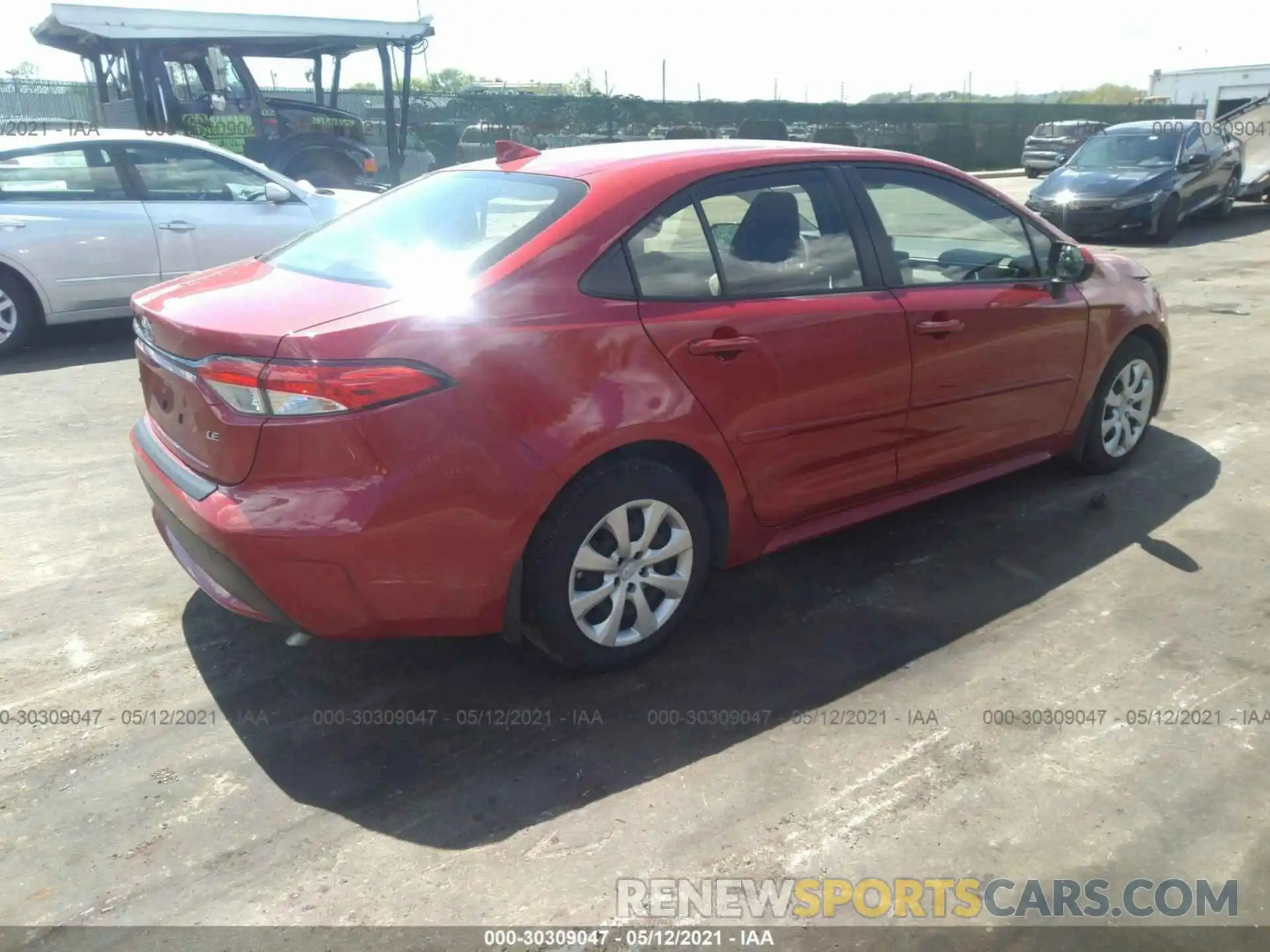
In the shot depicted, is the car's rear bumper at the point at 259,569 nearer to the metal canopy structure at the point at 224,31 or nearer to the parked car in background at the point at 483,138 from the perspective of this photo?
the metal canopy structure at the point at 224,31

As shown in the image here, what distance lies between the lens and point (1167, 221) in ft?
45.0

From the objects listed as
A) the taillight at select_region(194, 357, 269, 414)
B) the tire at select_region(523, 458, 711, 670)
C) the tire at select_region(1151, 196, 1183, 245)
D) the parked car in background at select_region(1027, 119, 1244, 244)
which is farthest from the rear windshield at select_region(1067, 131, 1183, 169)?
the taillight at select_region(194, 357, 269, 414)

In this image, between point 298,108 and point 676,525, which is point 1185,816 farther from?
point 298,108

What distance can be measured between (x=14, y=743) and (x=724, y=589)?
2.44 m

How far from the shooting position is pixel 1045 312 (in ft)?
14.6

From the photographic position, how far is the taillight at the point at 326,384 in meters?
2.76

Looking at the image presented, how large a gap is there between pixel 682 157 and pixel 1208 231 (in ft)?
47.8

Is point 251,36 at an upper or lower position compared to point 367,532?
upper

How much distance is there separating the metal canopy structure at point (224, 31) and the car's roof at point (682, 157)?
32.5 ft

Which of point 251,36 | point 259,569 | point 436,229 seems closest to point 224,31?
point 251,36

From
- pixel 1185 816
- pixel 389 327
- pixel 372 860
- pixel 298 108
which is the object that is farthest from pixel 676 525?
pixel 298 108

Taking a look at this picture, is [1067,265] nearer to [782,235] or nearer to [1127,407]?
[1127,407]

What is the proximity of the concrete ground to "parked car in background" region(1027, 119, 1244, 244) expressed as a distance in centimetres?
997

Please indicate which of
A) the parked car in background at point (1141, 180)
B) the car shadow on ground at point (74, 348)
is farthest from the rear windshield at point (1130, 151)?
the car shadow on ground at point (74, 348)
